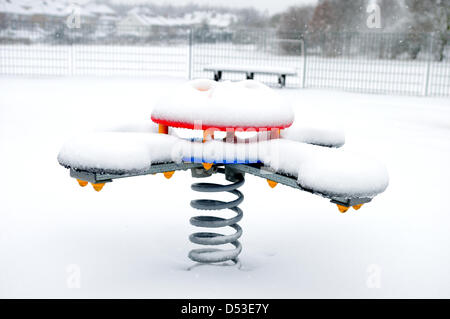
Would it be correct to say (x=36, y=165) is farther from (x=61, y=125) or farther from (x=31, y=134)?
(x=61, y=125)

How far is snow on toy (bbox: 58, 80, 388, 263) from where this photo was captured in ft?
8.12

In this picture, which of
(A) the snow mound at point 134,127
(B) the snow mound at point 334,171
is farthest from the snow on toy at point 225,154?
(A) the snow mound at point 134,127

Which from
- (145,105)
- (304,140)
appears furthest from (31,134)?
(304,140)

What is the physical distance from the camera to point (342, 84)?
560 inches

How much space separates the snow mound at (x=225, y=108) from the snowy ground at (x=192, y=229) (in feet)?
2.30

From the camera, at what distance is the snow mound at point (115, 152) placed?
8.21 ft

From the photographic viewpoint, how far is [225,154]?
2.69 metres

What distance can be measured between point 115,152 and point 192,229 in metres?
1.32
